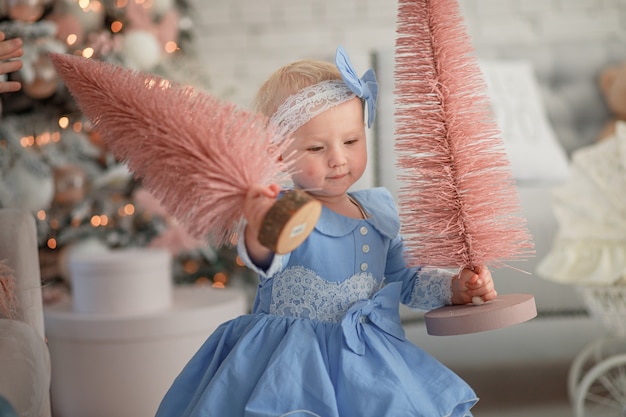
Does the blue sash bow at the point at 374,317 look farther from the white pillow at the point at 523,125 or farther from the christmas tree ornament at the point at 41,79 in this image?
the christmas tree ornament at the point at 41,79

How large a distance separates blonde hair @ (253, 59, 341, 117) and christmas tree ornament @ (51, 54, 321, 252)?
160 mm

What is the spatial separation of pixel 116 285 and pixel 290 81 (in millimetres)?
960

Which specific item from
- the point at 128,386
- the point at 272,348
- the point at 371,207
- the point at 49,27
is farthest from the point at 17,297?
the point at 49,27

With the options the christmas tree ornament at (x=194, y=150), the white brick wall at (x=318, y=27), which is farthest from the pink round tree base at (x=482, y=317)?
the white brick wall at (x=318, y=27)

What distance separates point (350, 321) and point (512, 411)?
128 centimetres

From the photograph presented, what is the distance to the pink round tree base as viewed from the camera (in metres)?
0.92

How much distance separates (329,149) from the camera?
40.9 inches

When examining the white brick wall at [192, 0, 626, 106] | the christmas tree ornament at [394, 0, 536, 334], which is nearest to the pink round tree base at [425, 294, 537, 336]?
the christmas tree ornament at [394, 0, 536, 334]

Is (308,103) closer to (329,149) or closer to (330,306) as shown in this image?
(329,149)

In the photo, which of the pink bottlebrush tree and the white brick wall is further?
the white brick wall

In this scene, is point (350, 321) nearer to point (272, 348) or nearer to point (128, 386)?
point (272, 348)

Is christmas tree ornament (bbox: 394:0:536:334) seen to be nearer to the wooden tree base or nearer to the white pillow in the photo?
the wooden tree base

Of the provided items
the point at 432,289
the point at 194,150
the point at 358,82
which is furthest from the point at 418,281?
the point at 194,150

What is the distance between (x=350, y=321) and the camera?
1.01 metres
